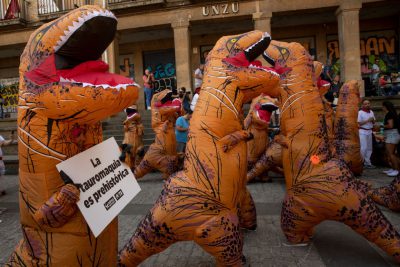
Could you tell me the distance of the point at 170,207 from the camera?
273 cm

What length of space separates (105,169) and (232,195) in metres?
1.07

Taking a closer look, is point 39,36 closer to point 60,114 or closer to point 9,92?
point 60,114

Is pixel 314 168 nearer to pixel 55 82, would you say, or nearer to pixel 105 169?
pixel 105 169

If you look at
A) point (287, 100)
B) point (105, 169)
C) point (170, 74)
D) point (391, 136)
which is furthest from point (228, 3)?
point (105, 169)

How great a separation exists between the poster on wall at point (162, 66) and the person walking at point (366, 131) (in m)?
9.83

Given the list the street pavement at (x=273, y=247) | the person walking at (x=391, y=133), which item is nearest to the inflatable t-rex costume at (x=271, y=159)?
the person walking at (x=391, y=133)

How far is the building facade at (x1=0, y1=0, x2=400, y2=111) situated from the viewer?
11703 mm

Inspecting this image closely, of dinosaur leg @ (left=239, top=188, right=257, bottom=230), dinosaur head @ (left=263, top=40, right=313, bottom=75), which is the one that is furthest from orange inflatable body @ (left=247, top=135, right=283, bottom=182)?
dinosaur head @ (left=263, top=40, right=313, bottom=75)

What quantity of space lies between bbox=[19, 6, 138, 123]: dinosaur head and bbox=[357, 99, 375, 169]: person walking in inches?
292

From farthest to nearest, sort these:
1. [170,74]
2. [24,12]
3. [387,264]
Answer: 1. [170,74]
2. [24,12]
3. [387,264]

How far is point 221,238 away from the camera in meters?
2.65

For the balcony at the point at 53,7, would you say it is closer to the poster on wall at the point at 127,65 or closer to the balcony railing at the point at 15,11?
the balcony railing at the point at 15,11

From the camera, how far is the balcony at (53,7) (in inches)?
538

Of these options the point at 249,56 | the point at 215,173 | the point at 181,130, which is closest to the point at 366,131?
the point at 181,130
